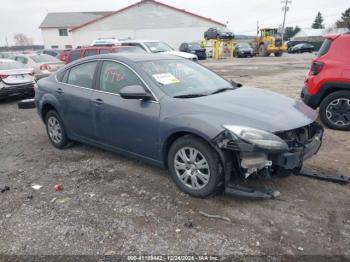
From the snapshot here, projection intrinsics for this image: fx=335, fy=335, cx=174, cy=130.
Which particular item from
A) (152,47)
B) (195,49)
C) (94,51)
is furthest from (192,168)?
(195,49)

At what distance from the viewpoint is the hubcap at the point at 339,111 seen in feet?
20.7

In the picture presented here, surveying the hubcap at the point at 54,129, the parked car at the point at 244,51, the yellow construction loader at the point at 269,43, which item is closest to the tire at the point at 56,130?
the hubcap at the point at 54,129

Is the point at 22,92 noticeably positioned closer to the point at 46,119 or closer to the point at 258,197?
the point at 46,119

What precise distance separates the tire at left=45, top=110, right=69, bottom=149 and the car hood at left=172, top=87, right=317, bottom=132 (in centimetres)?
259

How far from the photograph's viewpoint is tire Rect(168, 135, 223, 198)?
3559 mm

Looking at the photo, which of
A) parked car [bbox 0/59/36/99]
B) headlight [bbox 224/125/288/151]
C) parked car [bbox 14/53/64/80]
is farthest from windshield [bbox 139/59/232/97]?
parked car [bbox 14/53/64/80]

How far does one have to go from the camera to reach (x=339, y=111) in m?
6.37

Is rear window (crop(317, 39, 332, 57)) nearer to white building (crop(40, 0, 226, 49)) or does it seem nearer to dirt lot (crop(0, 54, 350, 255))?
dirt lot (crop(0, 54, 350, 255))

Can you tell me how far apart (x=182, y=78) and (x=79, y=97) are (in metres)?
1.60

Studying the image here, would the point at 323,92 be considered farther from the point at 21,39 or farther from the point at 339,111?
the point at 21,39

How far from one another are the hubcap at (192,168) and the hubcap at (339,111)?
12.7 ft

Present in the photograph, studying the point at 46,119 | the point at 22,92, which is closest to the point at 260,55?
the point at 22,92

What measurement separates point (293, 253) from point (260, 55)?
37292 mm

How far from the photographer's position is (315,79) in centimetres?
649
